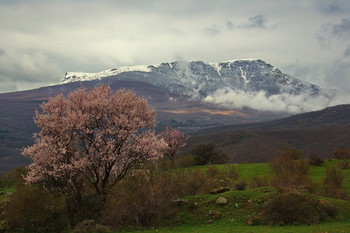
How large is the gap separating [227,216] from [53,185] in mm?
16486

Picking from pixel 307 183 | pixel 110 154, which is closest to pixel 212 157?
pixel 307 183

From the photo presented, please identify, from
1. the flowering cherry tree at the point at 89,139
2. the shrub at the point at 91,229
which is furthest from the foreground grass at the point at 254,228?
the flowering cherry tree at the point at 89,139

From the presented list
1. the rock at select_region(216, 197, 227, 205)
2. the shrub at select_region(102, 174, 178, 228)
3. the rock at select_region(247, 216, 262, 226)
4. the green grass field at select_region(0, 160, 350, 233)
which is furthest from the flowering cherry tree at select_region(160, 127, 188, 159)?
the rock at select_region(247, 216, 262, 226)

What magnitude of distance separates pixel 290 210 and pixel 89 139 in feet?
62.8

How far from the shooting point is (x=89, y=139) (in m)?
32.8

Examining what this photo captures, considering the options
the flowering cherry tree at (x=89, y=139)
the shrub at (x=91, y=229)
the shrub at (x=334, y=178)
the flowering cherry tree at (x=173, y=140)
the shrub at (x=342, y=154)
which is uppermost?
the flowering cherry tree at (x=89, y=139)

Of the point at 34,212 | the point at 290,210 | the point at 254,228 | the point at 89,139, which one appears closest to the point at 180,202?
the point at 254,228

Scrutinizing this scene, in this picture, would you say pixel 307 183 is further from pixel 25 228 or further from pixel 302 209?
pixel 25 228

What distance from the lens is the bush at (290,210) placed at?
26.2 m

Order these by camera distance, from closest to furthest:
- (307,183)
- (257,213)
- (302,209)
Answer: (302,209) < (257,213) < (307,183)

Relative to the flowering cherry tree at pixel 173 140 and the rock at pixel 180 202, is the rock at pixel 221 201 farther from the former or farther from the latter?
the flowering cherry tree at pixel 173 140

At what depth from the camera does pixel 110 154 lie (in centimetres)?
3253

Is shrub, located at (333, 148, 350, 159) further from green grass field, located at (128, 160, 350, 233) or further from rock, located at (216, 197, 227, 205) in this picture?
rock, located at (216, 197, 227, 205)

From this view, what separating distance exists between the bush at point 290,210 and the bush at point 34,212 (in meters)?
20.2
